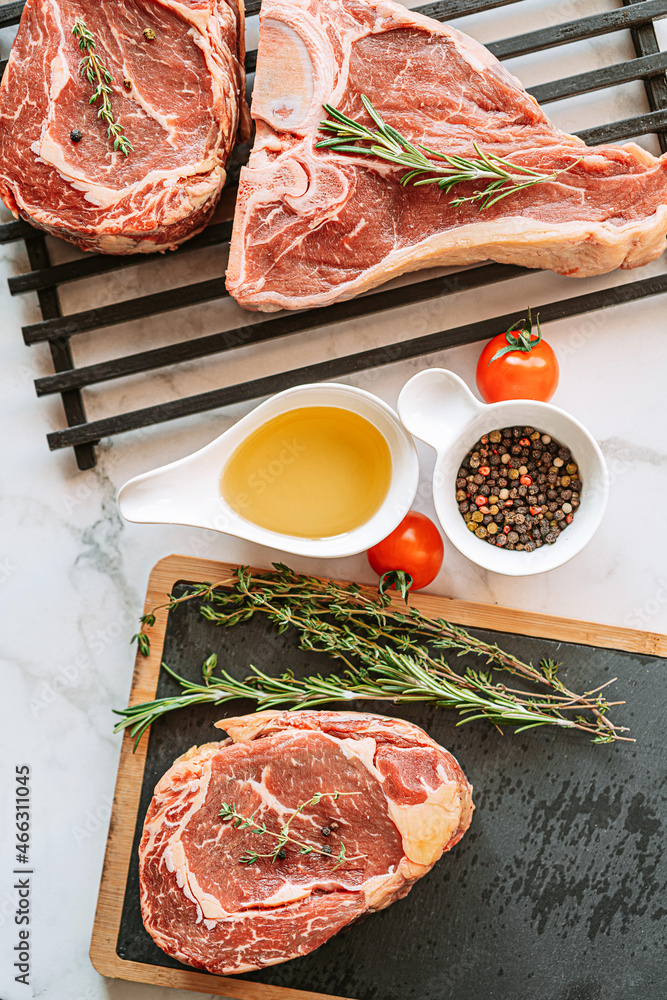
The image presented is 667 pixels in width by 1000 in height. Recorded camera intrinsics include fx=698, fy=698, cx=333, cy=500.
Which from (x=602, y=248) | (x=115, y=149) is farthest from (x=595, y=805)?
(x=115, y=149)

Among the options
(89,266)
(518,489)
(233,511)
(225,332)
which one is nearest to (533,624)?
(518,489)

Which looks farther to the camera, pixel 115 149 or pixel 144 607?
pixel 144 607

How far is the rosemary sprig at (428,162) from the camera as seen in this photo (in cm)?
171

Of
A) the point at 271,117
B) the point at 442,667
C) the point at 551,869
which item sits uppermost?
the point at 271,117

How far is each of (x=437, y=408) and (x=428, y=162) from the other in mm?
603

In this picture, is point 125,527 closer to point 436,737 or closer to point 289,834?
point 289,834

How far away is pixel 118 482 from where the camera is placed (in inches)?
81.3

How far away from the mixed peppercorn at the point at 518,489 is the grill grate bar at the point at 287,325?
448 millimetres

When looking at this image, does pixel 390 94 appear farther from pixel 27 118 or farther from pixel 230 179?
pixel 27 118

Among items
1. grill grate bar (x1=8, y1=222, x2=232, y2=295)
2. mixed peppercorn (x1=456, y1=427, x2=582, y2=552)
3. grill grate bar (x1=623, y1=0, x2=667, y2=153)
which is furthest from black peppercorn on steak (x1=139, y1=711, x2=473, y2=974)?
grill grate bar (x1=623, y1=0, x2=667, y2=153)

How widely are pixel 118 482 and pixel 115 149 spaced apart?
89 centimetres

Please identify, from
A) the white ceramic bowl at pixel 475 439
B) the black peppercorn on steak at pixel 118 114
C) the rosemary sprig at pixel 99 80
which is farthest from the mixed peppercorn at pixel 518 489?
the rosemary sprig at pixel 99 80

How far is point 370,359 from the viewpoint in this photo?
1.95m

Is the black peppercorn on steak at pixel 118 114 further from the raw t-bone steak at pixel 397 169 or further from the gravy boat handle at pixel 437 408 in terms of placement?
the gravy boat handle at pixel 437 408
